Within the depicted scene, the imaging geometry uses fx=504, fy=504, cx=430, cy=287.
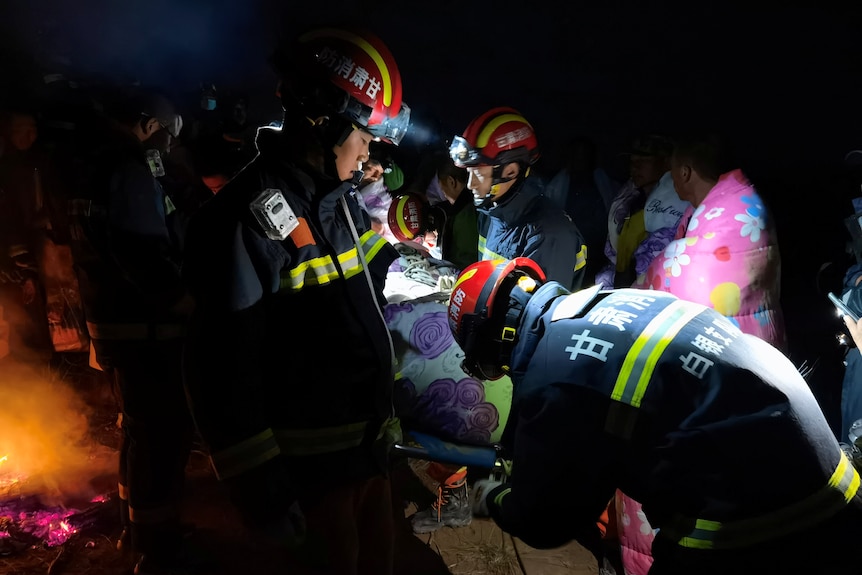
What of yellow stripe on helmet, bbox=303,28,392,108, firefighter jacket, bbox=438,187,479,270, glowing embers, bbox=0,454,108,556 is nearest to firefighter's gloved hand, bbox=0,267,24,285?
glowing embers, bbox=0,454,108,556

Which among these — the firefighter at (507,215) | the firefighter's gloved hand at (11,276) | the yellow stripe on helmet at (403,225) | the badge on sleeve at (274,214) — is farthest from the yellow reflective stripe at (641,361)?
the firefighter's gloved hand at (11,276)

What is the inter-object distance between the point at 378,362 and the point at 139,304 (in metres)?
1.86

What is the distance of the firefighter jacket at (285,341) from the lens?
5.70 feet

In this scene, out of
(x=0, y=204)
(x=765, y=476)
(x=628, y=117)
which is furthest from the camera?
(x=628, y=117)

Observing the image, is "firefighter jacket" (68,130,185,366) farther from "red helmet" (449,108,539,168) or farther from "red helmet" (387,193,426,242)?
"red helmet" (449,108,539,168)

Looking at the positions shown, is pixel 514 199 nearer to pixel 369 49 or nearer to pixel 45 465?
pixel 369 49

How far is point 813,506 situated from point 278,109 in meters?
10.1

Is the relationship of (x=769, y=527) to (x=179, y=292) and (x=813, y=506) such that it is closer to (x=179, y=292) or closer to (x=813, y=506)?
(x=813, y=506)

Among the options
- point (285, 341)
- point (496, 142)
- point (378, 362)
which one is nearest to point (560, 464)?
point (378, 362)

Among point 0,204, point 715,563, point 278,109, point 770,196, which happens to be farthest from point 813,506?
point 278,109

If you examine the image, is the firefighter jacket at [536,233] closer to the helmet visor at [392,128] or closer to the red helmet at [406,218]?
the red helmet at [406,218]

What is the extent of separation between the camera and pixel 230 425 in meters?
1.78

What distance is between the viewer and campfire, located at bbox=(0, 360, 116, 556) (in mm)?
3744

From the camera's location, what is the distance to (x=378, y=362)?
2088 mm
